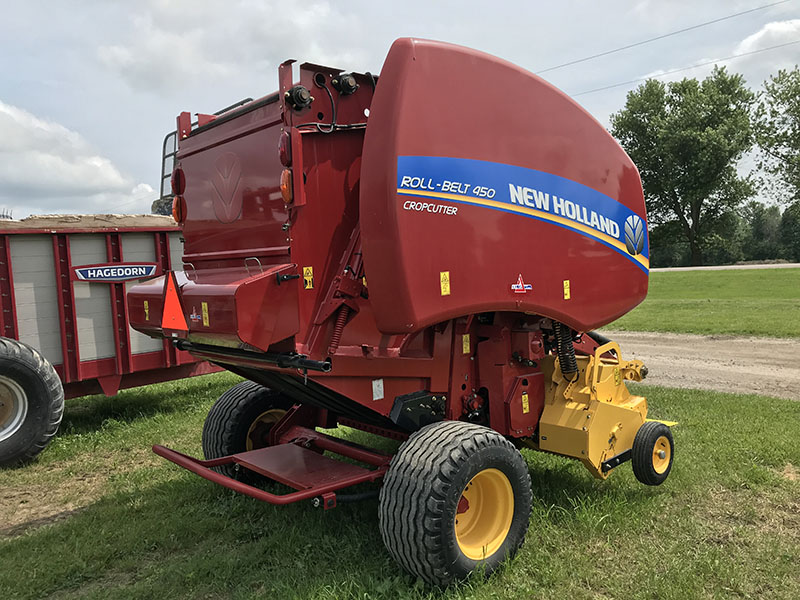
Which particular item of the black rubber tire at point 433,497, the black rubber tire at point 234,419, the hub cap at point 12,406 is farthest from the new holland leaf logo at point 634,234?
the hub cap at point 12,406

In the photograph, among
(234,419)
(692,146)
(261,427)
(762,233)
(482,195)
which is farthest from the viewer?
(762,233)

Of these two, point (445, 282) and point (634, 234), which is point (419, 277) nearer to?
point (445, 282)

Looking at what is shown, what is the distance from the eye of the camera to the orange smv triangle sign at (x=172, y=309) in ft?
11.5

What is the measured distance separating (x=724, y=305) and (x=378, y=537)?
1553 centimetres

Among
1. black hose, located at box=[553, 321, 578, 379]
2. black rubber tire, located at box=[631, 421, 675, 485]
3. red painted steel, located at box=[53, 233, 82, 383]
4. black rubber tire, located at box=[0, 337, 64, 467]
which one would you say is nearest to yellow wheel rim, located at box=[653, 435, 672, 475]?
black rubber tire, located at box=[631, 421, 675, 485]

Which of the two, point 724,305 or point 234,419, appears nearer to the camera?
point 234,419

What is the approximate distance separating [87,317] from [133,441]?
1.39 metres

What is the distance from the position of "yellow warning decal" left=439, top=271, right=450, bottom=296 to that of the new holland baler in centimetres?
1

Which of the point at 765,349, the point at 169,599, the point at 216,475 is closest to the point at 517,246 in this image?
the point at 216,475

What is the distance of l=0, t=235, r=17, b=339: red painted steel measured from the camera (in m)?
5.98

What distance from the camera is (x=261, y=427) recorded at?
478 centimetres

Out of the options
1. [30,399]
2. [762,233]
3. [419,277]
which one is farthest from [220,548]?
[762,233]

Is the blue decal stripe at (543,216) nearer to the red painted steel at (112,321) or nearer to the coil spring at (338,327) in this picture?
the coil spring at (338,327)

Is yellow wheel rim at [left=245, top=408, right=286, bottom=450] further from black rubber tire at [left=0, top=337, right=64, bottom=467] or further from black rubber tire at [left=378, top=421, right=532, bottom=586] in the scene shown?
black rubber tire at [left=0, top=337, right=64, bottom=467]
